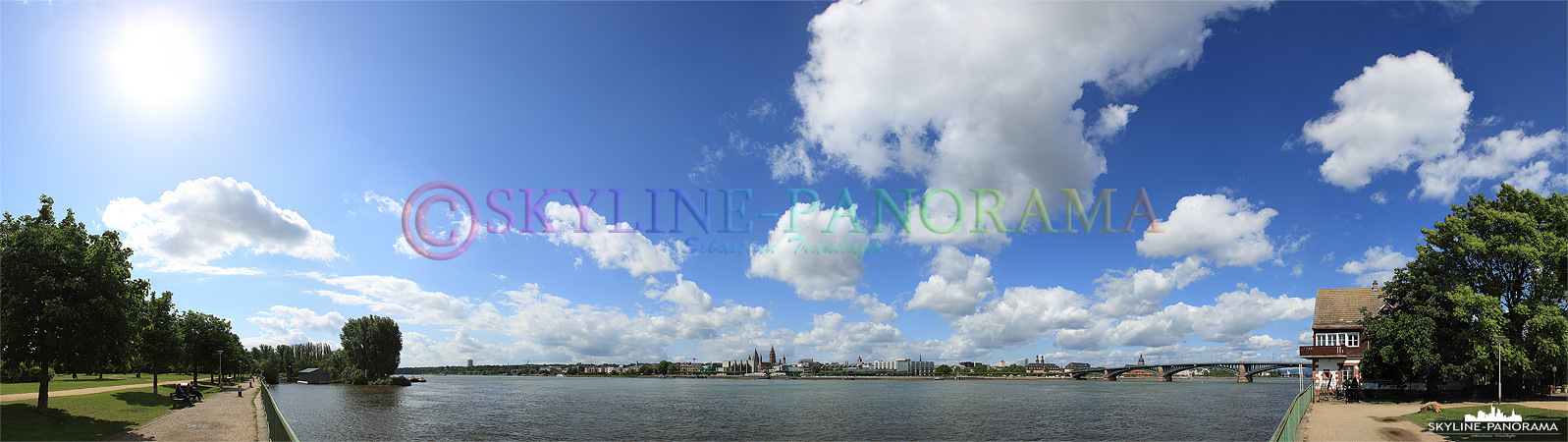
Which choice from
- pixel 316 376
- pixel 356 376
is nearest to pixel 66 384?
pixel 356 376

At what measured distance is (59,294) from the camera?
25859 mm

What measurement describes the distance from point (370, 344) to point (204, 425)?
89728 mm

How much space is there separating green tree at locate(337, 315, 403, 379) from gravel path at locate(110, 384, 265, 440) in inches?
2912

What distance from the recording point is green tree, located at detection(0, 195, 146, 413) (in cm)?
2483

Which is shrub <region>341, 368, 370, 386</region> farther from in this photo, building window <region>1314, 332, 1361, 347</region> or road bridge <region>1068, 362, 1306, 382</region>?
road bridge <region>1068, 362, 1306, 382</region>

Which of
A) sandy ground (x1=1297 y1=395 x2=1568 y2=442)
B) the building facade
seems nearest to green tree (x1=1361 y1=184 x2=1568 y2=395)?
sandy ground (x1=1297 y1=395 x2=1568 y2=442)

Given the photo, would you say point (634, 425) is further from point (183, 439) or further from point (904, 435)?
point (183, 439)

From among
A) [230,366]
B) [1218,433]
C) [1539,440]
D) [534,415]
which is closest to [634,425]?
[534,415]

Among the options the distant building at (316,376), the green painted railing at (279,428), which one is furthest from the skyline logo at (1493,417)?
the distant building at (316,376)

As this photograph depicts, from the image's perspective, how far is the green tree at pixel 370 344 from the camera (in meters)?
110

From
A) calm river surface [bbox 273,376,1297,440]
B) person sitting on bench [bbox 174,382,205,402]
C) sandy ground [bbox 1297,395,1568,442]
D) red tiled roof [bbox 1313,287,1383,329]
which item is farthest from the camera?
red tiled roof [bbox 1313,287,1383,329]

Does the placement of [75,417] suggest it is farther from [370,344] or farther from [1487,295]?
[370,344]

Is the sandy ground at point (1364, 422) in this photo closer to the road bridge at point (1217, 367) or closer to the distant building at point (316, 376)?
the road bridge at point (1217, 367)

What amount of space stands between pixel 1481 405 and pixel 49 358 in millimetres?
60366
